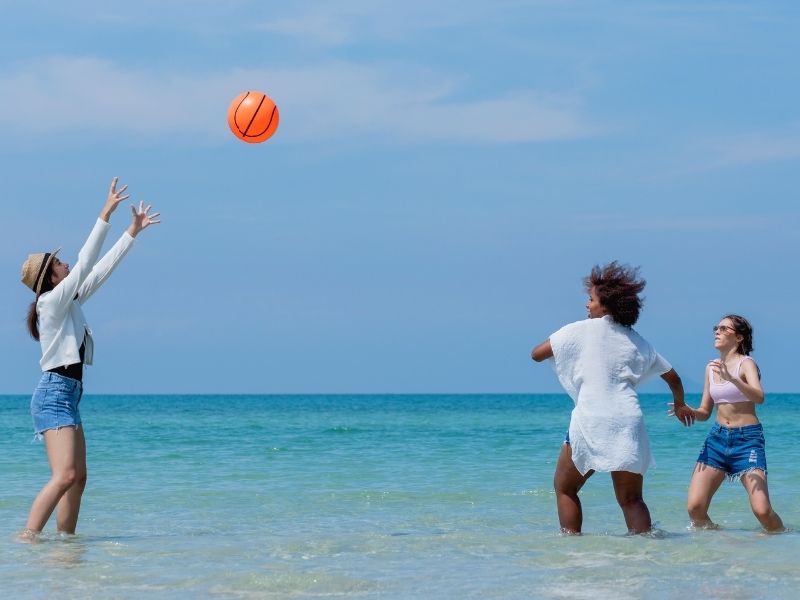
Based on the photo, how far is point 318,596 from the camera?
5434 mm

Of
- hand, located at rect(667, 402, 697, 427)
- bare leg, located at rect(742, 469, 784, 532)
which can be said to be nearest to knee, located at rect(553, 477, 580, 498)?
hand, located at rect(667, 402, 697, 427)

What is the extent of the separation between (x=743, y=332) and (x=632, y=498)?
171 centimetres

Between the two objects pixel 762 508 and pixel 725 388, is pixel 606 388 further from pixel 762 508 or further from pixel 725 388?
pixel 762 508

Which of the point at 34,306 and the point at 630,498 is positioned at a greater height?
the point at 34,306

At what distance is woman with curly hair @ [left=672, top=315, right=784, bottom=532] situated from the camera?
7230 mm

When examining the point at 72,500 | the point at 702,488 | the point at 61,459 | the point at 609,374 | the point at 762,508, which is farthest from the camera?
the point at 702,488

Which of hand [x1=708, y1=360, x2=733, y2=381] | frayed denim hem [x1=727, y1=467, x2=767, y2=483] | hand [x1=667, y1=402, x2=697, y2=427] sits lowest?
frayed denim hem [x1=727, y1=467, x2=767, y2=483]

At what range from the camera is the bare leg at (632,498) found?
6.33 metres

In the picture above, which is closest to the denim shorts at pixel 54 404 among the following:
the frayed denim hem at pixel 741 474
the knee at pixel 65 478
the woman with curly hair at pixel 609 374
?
the knee at pixel 65 478

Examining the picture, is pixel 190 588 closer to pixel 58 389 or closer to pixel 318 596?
pixel 318 596

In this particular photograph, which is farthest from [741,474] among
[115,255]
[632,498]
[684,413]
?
[115,255]

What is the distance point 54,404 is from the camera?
6547 mm

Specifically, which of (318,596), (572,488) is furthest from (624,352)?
(318,596)

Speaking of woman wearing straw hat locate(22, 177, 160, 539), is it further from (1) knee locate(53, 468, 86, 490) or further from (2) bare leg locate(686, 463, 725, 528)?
(2) bare leg locate(686, 463, 725, 528)
